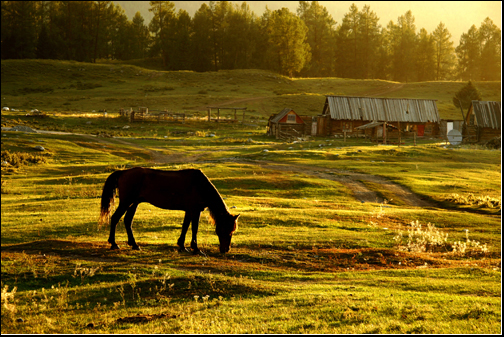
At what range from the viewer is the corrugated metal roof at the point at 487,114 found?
229ft

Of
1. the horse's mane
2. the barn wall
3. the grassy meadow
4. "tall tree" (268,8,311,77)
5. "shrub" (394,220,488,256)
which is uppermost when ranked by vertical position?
"tall tree" (268,8,311,77)

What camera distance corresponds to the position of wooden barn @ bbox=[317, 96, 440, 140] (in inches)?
3029

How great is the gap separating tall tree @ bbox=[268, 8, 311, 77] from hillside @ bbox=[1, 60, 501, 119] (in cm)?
529

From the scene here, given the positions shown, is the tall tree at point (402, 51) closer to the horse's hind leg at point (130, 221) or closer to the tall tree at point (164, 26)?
the tall tree at point (164, 26)

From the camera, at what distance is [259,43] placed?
14550cm

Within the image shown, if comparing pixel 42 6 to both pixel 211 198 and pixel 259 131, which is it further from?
Answer: pixel 211 198

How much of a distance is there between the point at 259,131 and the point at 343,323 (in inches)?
2645

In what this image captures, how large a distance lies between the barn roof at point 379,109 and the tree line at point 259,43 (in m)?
46.4

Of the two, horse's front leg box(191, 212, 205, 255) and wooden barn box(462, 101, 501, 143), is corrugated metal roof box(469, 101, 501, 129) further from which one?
horse's front leg box(191, 212, 205, 255)

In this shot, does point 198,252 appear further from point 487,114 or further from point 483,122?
point 487,114

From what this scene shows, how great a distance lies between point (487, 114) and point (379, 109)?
16.2m

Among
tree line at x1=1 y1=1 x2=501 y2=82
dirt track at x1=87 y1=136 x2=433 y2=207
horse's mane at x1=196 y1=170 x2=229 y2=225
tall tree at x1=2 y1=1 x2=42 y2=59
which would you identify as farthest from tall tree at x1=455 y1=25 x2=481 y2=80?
horse's mane at x1=196 y1=170 x2=229 y2=225

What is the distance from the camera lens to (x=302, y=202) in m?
28.8

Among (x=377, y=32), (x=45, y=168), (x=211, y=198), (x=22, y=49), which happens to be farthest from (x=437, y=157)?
(x=22, y=49)
